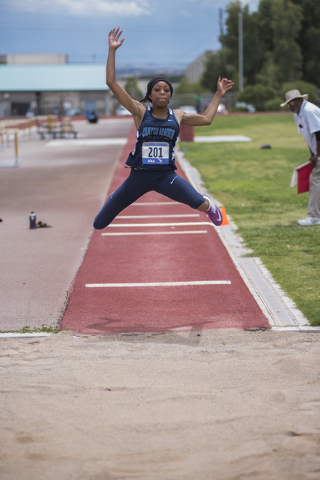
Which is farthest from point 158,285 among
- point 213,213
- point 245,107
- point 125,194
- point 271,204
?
point 245,107

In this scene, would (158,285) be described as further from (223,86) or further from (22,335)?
(223,86)

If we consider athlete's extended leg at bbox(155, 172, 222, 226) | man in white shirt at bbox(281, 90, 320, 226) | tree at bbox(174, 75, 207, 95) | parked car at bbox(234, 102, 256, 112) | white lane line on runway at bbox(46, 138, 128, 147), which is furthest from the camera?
tree at bbox(174, 75, 207, 95)

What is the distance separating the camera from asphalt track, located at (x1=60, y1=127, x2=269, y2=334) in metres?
5.43

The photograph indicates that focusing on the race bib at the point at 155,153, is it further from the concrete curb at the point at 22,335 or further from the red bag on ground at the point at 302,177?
the red bag on ground at the point at 302,177

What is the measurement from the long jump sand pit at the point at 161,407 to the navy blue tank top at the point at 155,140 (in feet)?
5.61

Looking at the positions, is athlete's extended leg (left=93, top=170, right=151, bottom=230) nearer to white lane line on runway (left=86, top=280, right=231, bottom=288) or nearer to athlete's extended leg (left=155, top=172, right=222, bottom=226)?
athlete's extended leg (left=155, top=172, right=222, bottom=226)

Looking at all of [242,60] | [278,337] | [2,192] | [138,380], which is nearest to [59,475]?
[138,380]

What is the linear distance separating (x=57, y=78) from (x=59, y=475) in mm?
86081

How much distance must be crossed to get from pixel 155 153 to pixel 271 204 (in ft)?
20.8

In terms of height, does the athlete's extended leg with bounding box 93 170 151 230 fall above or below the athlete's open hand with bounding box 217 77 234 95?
below

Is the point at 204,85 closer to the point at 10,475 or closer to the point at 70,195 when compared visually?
the point at 70,195

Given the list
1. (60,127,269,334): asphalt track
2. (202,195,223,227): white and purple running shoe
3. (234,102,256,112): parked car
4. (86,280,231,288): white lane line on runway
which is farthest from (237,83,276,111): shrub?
(202,195,223,227): white and purple running shoe

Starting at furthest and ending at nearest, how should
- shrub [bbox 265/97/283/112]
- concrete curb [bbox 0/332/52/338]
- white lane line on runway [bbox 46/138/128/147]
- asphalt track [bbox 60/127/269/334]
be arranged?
shrub [bbox 265/97/283/112] → white lane line on runway [bbox 46/138/128/147] → asphalt track [bbox 60/127/269/334] → concrete curb [bbox 0/332/52/338]

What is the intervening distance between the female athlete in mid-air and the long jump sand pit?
1.47m
